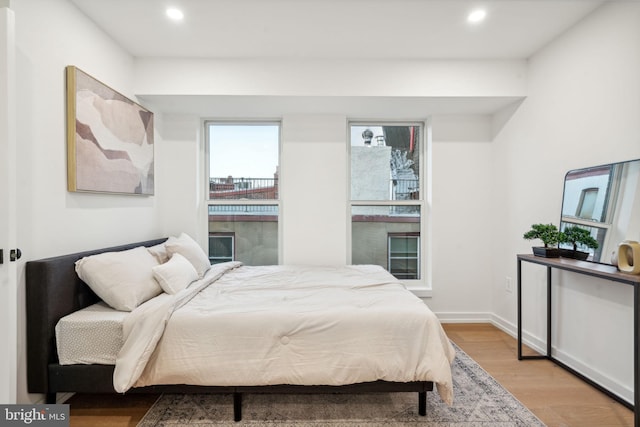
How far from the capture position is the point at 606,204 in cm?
214

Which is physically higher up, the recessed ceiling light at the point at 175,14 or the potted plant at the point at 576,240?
the recessed ceiling light at the point at 175,14

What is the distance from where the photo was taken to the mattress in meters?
1.83

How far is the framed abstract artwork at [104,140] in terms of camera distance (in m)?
2.17

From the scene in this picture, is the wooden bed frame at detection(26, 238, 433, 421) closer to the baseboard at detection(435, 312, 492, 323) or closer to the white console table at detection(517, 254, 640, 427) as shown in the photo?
the white console table at detection(517, 254, 640, 427)

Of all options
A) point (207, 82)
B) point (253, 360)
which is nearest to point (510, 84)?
point (207, 82)

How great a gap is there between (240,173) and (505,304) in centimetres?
330

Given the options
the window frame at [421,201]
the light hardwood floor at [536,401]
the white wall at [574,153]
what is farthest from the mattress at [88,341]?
the white wall at [574,153]

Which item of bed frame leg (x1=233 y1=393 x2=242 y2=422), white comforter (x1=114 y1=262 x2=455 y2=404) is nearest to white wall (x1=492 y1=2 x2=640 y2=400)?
white comforter (x1=114 y1=262 x2=455 y2=404)

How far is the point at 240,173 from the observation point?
12.4 ft

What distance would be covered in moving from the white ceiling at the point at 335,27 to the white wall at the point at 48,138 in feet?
0.94

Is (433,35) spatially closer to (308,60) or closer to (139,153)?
(308,60)

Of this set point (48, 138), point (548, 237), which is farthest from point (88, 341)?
point (548, 237)
